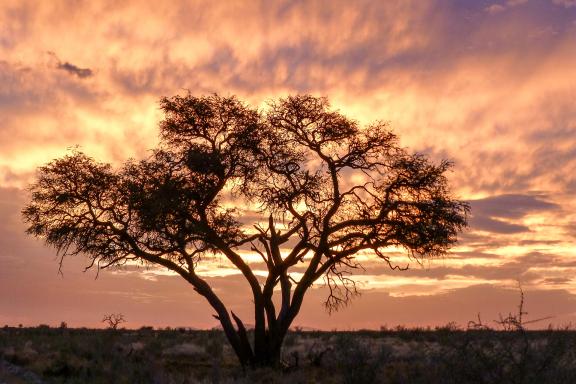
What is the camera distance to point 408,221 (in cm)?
2553

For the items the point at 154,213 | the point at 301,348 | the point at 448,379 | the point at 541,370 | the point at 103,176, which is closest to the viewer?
the point at 541,370

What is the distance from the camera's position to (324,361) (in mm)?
28891

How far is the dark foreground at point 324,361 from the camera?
15.2 metres

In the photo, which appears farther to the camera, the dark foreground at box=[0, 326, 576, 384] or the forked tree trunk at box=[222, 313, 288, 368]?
the forked tree trunk at box=[222, 313, 288, 368]

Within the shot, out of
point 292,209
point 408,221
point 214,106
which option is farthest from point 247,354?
point 214,106

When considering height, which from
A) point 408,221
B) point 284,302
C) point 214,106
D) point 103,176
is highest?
point 214,106

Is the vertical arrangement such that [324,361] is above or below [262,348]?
below

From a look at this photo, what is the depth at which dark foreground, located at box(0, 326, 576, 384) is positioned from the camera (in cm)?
1525

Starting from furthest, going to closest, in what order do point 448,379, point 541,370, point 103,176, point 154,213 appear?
1. point 103,176
2. point 154,213
3. point 448,379
4. point 541,370

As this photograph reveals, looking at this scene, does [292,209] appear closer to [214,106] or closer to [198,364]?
[214,106]

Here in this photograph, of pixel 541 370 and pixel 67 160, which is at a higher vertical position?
pixel 67 160

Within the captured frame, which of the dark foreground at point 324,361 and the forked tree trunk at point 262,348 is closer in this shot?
the dark foreground at point 324,361

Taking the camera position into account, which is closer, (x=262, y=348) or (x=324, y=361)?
(x=262, y=348)

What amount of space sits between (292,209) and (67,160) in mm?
10592
